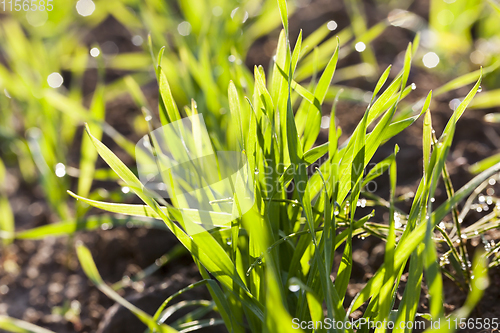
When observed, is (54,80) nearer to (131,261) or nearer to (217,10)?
(217,10)

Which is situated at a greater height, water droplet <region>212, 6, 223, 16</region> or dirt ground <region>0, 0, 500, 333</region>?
water droplet <region>212, 6, 223, 16</region>

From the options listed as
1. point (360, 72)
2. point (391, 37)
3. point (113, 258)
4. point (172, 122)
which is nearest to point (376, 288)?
point (172, 122)

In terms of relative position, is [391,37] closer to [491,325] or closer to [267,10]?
[267,10]

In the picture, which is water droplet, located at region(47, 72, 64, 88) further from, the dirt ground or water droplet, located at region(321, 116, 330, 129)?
water droplet, located at region(321, 116, 330, 129)

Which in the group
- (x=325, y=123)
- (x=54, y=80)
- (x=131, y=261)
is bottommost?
(x=131, y=261)

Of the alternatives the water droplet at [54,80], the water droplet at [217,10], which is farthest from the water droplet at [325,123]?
the water droplet at [54,80]

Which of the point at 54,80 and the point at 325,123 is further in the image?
the point at 54,80

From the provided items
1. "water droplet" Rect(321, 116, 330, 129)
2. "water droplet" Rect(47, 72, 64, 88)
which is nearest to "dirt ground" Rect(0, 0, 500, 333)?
"water droplet" Rect(321, 116, 330, 129)

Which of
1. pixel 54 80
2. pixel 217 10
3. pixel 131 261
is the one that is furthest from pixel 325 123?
pixel 54 80

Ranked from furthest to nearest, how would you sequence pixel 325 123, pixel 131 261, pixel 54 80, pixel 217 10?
1. pixel 54 80
2. pixel 217 10
3. pixel 325 123
4. pixel 131 261
